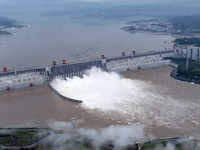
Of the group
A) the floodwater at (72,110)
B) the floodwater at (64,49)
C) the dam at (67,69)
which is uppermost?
the floodwater at (64,49)

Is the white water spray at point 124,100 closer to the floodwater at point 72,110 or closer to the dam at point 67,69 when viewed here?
the floodwater at point 72,110

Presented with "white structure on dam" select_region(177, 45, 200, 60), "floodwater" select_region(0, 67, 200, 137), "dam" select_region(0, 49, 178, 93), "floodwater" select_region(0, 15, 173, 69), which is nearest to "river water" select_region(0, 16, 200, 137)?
"floodwater" select_region(0, 67, 200, 137)

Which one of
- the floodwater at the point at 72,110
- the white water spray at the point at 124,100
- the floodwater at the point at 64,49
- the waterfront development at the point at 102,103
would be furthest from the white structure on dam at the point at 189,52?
the white water spray at the point at 124,100

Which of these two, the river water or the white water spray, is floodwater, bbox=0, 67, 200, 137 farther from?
the white water spray

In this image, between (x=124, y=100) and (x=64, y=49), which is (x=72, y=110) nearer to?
(x=124, y=100)

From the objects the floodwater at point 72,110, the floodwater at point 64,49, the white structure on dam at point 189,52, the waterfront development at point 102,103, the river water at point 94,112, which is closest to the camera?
the waterfront development at point 102,103
